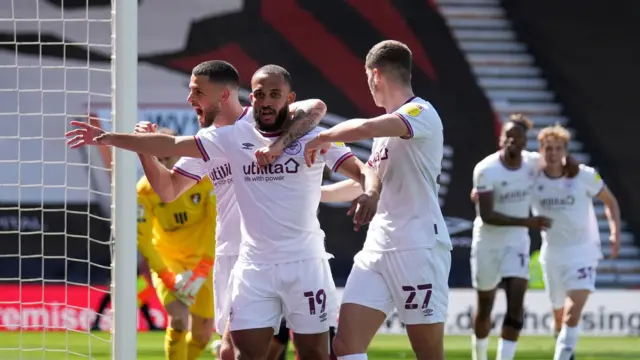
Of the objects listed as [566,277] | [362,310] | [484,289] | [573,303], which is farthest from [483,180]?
[362,310]

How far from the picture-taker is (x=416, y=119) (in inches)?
228

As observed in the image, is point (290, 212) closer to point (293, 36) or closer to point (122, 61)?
point (122, 61)

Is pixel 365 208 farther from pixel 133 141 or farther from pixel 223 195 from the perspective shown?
pixel 223 195

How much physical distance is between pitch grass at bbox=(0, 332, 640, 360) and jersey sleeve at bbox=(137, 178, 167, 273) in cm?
238

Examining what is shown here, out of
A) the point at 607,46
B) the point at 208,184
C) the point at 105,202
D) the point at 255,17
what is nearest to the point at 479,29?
the point at 607,46

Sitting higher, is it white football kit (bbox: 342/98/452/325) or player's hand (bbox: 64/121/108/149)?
player's hand (bbox: 64/121/108/149)

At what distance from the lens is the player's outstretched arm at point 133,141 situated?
5473 mm

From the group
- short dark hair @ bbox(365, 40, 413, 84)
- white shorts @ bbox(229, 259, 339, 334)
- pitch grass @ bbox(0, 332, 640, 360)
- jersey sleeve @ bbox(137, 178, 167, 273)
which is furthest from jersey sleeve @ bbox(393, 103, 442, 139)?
pitch grass @ bbox(0, 332, 640, 360)

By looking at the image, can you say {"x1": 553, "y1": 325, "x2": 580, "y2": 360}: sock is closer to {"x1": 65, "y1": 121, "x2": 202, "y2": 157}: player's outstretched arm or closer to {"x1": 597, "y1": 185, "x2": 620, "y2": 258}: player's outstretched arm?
{"x1": 597, "y1": 185, "x2": 620, "y2": 258}: player's outstretched arm

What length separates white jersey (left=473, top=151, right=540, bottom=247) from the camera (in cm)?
989

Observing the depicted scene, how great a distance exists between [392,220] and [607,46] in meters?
8.37

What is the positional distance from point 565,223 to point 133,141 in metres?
5.49

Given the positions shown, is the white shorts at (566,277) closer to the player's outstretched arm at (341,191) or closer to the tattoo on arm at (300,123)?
the player's outstretched arm at (341,191)

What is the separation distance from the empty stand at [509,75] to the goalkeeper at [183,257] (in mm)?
5970
